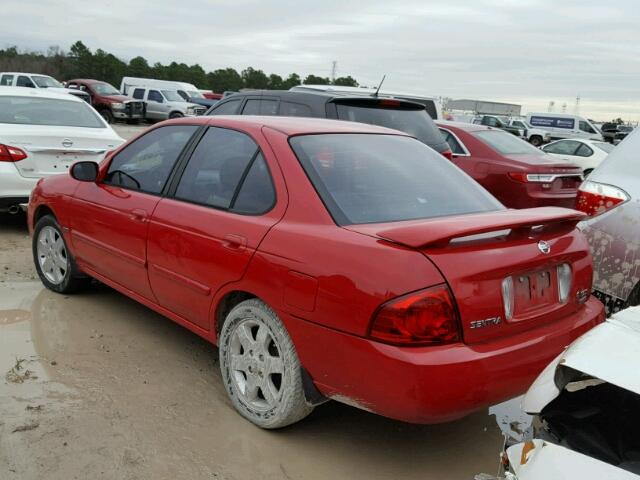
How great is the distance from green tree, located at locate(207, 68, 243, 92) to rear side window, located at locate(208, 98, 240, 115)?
2579 inches

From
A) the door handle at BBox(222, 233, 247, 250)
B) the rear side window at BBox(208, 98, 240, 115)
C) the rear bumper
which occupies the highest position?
the rear side window at BBox(208, 98, 240, 115)

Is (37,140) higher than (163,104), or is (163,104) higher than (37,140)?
(37,140)

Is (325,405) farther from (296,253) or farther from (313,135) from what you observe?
(313,135)

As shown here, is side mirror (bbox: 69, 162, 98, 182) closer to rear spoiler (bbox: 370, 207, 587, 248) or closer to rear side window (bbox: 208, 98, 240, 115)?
rear spoiler (bbox: 370, 207, 587, 248)

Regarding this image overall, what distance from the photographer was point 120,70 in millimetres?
64438

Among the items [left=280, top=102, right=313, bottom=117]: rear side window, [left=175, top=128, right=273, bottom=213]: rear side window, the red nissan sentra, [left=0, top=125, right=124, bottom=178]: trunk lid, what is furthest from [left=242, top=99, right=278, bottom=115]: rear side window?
[left=175, top=128, right=273, bottom=213]: rear side window

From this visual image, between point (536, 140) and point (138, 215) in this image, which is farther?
point (536, 140)

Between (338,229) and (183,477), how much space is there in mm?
1290

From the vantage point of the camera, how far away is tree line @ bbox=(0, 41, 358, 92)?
61.6 metres

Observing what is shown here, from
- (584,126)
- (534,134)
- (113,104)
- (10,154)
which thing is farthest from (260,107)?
(584,126)

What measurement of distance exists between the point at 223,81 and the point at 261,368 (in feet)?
238

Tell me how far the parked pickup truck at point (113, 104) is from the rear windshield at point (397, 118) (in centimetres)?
2242

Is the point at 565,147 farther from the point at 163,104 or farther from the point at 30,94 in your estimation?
the point at 163,104

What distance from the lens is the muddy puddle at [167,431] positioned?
2.79 metres
